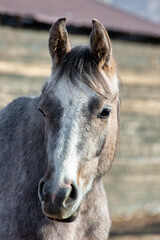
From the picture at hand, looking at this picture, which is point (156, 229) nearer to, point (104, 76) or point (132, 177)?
point (132, 177)

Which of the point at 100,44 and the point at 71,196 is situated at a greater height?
the point at 100,44

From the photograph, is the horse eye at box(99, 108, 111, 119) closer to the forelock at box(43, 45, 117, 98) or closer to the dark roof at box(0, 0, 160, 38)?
the forelock at box(43, 45, 117, 98)

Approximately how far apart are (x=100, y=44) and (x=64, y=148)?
902 millimetres

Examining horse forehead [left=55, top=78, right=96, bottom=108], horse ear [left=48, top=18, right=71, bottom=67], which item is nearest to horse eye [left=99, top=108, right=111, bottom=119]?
horse forehead [left=55, top=78, right=96, bottom=108]

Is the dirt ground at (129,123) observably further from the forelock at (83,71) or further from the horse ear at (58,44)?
the forelock at (83,71)

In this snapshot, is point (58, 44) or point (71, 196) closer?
point (71, 196)

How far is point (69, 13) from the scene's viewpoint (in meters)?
9.66

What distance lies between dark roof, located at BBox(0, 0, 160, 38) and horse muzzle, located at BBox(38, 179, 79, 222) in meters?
6.09

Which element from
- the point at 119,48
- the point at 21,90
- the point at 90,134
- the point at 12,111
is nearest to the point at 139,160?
the point at 119,48

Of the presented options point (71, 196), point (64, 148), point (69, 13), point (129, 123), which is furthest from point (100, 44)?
point (129, 123)

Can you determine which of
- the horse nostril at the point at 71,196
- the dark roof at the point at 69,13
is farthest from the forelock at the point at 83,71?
the dark roof at the point at 69,13

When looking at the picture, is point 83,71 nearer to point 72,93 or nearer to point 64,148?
point 72,93

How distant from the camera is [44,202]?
2.76 meters

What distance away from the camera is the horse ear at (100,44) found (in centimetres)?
320
